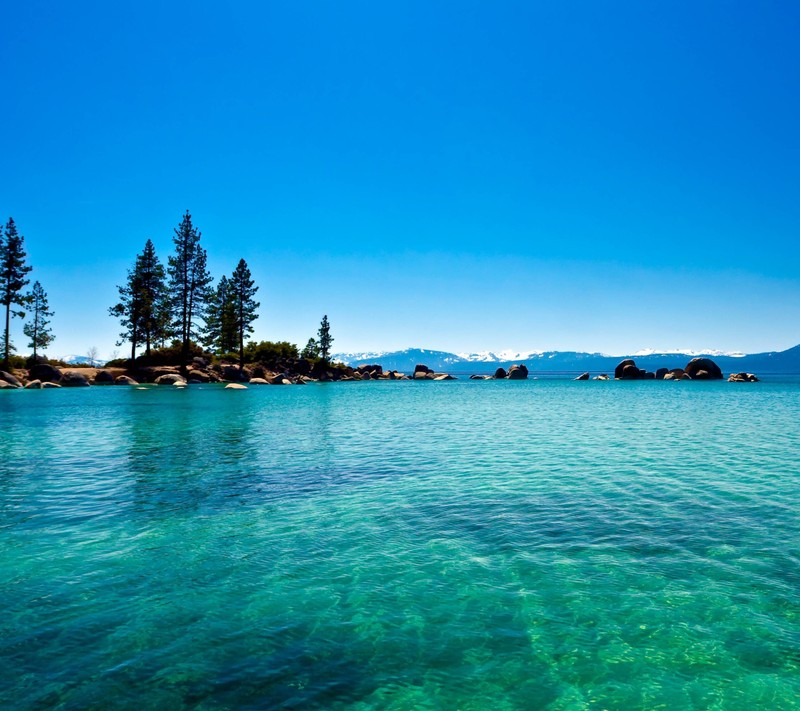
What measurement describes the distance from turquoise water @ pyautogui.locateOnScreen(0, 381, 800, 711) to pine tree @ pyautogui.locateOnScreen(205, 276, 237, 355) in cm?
7473

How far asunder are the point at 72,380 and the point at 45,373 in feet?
10.3

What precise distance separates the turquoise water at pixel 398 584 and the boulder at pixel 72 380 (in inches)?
2218

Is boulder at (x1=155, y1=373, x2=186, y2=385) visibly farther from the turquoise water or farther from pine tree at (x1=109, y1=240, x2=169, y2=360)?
the turquoise water

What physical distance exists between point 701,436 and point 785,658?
21852 mm

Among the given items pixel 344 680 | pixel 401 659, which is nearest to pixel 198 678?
pixel 344 680

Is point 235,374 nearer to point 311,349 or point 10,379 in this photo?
point 10,379

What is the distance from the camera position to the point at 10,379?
5862 centimetres

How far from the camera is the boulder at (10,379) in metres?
58.0

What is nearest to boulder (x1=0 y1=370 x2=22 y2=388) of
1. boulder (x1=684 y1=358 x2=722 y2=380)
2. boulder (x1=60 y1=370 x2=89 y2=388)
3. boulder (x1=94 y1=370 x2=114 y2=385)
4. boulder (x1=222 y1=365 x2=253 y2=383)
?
boulder (x1=60 y1=370 x2=89 y2=388)

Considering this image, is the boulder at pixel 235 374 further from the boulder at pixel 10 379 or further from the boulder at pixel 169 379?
the boulder at pixel 10 379

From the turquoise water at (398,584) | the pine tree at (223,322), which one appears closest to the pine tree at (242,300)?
the pine tree at (223,322)

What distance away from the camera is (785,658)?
5668mm

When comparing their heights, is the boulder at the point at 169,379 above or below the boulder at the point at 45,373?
below

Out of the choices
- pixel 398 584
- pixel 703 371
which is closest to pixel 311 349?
pixel 703 371
